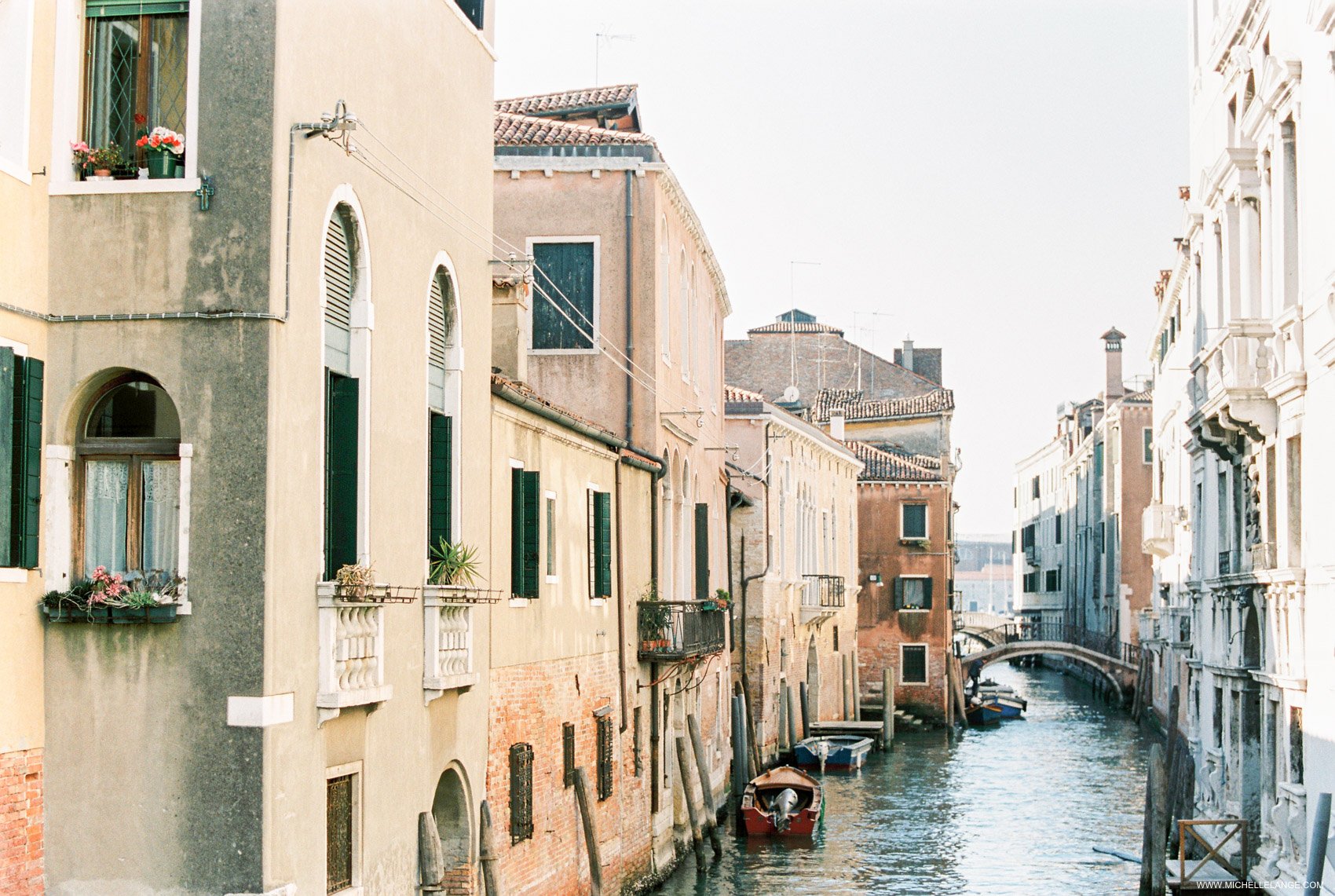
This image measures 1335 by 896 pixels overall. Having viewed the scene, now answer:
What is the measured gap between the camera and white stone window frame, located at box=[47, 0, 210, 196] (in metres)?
8.40

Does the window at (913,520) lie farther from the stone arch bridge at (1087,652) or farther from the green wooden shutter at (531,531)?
the green wooden shutter at (531,531)

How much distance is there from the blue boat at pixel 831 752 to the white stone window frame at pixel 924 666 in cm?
951

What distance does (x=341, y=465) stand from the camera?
31.0ft

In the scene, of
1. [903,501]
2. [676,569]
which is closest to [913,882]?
[676,569]

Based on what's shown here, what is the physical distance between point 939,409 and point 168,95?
4197 centimetres

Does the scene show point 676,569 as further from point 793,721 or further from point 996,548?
point 996,548

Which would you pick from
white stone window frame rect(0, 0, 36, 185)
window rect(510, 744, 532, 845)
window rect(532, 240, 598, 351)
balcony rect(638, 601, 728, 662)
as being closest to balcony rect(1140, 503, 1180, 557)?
balcony rect(638, 601, 728, 662)

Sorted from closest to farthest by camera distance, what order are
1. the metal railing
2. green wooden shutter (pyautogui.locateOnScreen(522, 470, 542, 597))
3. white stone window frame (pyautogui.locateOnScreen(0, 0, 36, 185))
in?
white stone window frame (pyautogui.locateOnScreen(0, 0, 36, 185)), green wooden shutter (pyautogui.locateOnScreen(522, 470, 542, 597)), the metal railing

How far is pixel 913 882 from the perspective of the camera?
21.5 m

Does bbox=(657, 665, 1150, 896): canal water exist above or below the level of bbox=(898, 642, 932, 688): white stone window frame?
below

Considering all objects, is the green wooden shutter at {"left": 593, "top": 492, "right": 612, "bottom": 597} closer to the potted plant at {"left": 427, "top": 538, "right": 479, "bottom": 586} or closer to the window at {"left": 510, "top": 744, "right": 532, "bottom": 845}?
the window at {"left": 510, "top": 744, "right": 532, "bottom": 845}

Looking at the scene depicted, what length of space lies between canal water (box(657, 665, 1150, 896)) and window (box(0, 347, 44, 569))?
1204 centimetres

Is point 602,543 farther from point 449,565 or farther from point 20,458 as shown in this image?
point 20,458

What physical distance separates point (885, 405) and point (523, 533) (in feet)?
124
